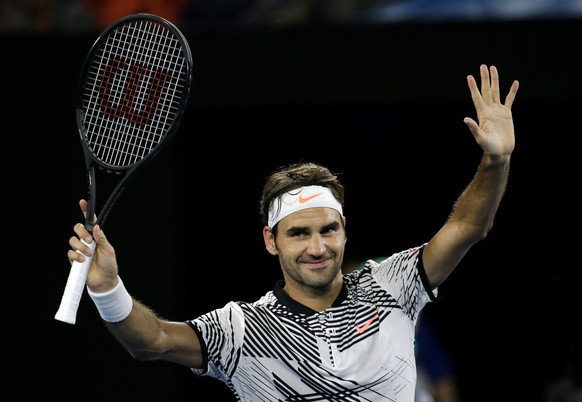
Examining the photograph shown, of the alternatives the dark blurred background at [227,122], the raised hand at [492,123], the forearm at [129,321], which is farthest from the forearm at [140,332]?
the dark blurred background at [227,122]

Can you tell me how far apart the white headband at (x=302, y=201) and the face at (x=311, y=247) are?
0.02 metres

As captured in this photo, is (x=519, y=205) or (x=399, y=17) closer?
(x=399, y=17)

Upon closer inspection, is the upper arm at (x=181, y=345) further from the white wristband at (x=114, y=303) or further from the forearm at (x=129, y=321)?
the white wristband at (x=114, y=303)

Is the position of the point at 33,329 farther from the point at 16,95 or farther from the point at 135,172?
the point at 135,172

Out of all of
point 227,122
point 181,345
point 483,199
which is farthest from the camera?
point 227,122

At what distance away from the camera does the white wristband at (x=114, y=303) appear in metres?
4.03

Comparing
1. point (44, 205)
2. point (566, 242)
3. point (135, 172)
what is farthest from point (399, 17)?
point (135, 172)

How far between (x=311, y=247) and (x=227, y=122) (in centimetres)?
371

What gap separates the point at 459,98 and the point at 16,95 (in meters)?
2.48

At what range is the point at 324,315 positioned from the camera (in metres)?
4.33

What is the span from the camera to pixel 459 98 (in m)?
7.05

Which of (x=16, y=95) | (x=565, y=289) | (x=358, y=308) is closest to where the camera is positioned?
(x=358, y=308)

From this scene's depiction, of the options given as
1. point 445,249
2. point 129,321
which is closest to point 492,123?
point 445,249

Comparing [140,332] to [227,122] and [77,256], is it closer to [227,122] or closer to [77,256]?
[77,256]
